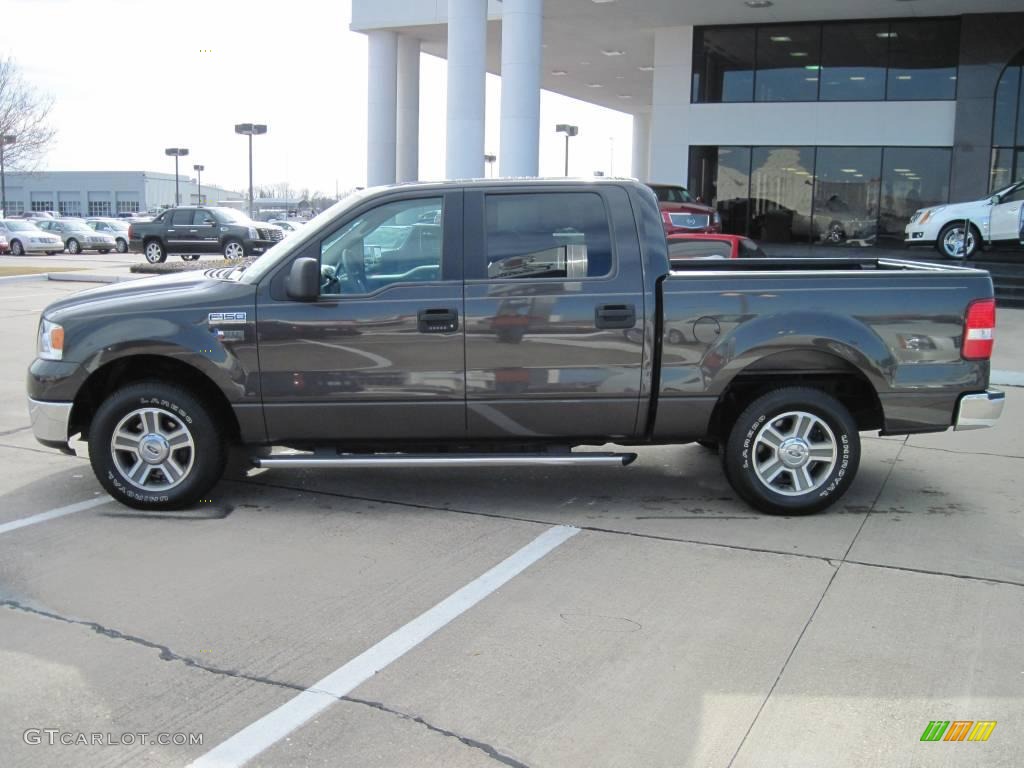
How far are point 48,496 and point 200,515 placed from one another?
118 centimetres

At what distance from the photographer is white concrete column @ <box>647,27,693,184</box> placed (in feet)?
88.6

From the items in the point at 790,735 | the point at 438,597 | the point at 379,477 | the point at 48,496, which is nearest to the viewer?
the point at 790,735

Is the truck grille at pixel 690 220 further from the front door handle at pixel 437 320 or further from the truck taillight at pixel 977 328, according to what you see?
the front door handle at pixel 437 320

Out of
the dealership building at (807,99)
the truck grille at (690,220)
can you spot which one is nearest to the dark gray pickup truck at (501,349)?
the truck grille at (690,220)

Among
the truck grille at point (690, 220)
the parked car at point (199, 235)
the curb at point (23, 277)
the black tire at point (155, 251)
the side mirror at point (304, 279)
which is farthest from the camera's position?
the black tire at point (155, 251)

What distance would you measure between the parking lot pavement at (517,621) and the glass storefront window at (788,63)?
68.7 feet

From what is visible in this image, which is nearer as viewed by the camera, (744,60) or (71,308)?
(71,308)

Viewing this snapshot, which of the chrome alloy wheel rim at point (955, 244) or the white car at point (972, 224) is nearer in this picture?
the white car at point (972, 224)

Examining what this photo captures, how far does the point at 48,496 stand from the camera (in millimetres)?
6559

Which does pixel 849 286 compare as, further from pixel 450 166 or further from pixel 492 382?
pixel 450 166

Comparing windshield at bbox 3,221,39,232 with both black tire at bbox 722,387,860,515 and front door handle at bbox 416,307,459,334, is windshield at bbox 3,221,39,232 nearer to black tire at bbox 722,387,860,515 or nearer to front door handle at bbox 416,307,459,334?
front door handle at bbox 416,307,459,334

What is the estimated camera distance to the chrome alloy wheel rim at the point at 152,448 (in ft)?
20.1

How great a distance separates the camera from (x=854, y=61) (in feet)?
83.6

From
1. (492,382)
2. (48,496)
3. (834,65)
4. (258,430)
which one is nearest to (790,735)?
(492,382)
